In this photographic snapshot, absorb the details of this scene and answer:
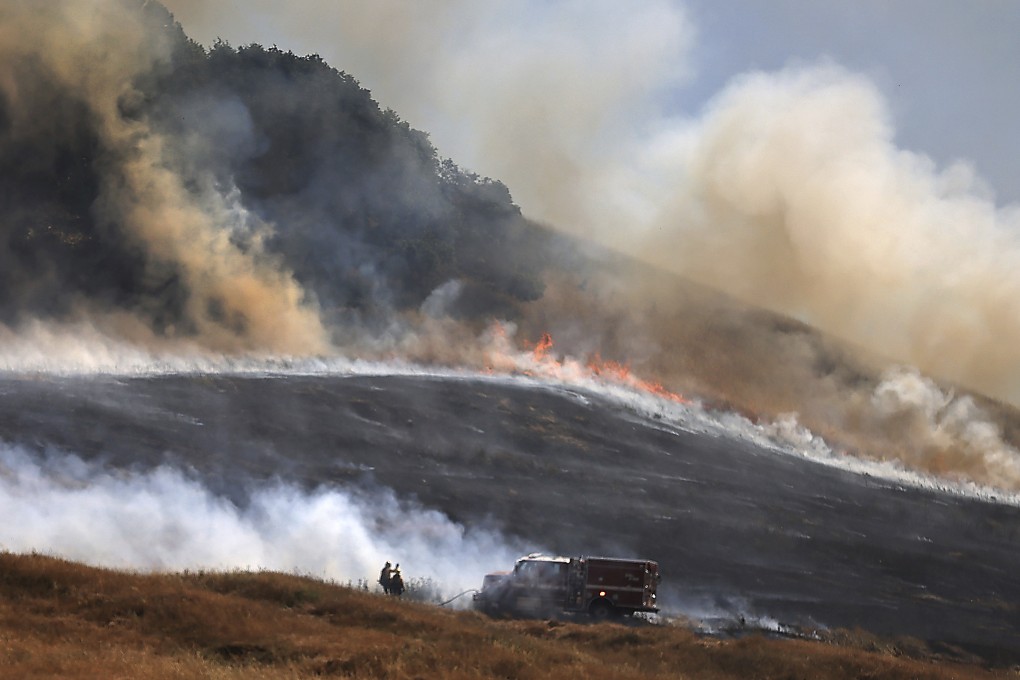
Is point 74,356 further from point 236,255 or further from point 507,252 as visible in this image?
point 507,252

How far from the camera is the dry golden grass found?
25.5m

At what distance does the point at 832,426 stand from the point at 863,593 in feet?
115

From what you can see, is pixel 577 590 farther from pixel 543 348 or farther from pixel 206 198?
pixel 206 198

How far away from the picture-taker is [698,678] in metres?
32.3

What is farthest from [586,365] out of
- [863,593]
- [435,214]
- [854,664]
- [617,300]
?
[854,664]

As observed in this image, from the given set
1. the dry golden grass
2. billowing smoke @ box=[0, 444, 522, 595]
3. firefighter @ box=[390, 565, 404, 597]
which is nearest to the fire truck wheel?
the dry golden grass

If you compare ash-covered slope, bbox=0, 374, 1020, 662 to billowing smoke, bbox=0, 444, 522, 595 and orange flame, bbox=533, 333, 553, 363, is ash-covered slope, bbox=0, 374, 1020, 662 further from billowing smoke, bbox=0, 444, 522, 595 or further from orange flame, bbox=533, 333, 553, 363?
orange flame, bbox=533, 333, 553, 363

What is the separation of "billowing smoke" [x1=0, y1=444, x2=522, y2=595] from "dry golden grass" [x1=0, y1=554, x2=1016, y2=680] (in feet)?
24.2

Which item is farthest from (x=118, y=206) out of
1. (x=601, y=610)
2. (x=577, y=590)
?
(x=601, y=610)

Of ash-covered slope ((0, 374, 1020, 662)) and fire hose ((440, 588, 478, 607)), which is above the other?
ash-covered slope ((0, 374, 1020, 662))

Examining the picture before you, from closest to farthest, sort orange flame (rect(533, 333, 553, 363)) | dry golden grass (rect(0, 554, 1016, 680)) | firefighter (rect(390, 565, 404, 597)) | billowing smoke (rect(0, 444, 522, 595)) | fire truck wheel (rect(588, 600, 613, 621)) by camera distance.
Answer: dry golden grass (rect(0, 554, 1016, 680)), billowing smoke (rect(0, 444, 522, 595)), fire truck wheel (rect(588, 600, 613, 621)), firefighter (rect(390, 565, 404, 597)), orange flame (rect(533, 333, 553, 363))

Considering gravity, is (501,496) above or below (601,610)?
above

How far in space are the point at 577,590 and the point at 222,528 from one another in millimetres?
15252

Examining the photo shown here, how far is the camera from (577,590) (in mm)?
43188
